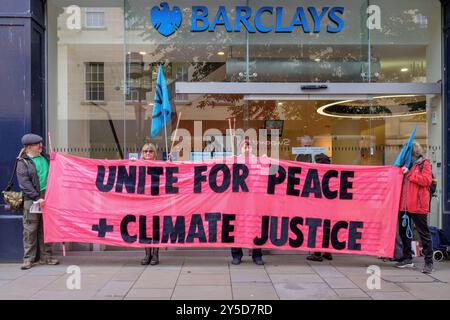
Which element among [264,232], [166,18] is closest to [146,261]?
[264,232]

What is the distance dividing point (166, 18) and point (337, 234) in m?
5.28

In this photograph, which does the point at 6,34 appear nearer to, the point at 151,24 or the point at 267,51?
the point at 151,24

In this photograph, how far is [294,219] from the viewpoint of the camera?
6660 millimetres

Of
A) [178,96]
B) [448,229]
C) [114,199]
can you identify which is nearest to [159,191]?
[114,199]

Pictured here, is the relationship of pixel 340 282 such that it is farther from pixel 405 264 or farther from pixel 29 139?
pixel 29 139

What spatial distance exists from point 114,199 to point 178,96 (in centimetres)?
284

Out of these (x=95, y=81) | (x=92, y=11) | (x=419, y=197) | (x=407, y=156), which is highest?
(x=92, y=11)

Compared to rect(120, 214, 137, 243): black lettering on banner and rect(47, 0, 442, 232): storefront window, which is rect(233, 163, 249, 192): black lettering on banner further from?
rect(47, 0, 442, 232): storefront window

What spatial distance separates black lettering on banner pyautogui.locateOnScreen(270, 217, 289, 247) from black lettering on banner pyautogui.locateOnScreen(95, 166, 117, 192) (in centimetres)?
249

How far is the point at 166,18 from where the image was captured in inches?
344

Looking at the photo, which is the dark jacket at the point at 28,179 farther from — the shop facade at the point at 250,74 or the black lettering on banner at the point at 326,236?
the black lettering on banner at the point at 326,236

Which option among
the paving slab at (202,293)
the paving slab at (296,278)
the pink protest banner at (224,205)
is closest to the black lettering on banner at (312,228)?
the pink protest banner at (224,205)

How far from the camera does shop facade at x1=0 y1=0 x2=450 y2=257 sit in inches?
333


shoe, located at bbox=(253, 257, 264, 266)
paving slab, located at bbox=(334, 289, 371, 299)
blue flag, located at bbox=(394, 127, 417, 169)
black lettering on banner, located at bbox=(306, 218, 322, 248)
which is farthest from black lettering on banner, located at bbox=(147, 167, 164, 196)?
blue flag, located at bbox=(394, 127, 417, 169)
